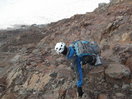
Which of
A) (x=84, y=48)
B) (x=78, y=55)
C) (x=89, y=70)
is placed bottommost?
(x=89, y=70)

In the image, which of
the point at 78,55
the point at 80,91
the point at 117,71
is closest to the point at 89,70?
the point at 117,71

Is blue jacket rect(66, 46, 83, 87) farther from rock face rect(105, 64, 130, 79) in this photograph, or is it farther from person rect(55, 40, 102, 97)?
rock face rect(105, 64, 130, 79)

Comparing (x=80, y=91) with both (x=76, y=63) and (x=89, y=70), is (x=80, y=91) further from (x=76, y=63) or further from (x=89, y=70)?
(x=89, y=70)

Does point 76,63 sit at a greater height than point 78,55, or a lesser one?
lesser

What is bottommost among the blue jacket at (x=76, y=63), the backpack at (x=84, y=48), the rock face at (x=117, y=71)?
the rock face at (x=117, y=71)

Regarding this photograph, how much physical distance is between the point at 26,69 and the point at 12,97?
1.71 metres

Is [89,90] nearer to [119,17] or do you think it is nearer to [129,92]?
[129,92]

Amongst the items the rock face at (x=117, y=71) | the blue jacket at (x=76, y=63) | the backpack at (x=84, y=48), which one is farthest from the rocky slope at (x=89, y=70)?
the backpack at (x=84, y=48)

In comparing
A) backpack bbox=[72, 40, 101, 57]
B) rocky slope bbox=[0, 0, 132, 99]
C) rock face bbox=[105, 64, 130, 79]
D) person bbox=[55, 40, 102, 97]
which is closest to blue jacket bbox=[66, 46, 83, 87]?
person bbox=[55, 40, 102, 97]

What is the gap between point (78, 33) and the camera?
14016 millimetres

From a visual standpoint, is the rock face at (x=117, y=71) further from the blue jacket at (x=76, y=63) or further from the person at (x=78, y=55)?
the blue jacket at (x=76, y=63)

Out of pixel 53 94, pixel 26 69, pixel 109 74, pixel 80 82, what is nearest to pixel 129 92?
pixel 109 74

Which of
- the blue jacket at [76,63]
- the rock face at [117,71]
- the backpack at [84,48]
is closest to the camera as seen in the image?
the blue jacket at [76,63]

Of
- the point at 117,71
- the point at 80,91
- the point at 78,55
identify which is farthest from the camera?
the point at 117,71
